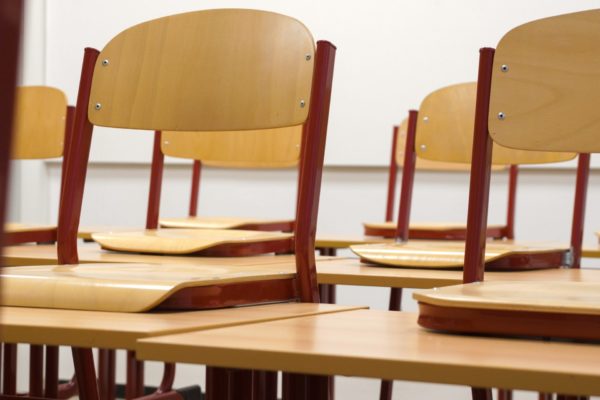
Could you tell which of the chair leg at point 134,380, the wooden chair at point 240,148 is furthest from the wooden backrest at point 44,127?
the chair leg at point 134,380

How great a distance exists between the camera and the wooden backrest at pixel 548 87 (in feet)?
3.43

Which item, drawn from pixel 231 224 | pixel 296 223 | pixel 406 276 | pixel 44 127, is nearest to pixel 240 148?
pixel 231 224

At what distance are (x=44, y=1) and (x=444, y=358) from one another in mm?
4329

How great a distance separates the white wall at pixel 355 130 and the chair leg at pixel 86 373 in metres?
2.72

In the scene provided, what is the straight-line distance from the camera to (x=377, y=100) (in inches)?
161

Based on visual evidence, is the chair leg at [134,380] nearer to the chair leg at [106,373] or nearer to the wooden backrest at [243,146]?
the chair leg at [106,373]

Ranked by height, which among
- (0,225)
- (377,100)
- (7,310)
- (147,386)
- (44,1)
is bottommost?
(147,386)

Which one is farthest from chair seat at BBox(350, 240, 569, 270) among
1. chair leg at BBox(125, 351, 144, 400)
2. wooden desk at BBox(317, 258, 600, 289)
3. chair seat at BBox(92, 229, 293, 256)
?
chair leg at BBox(125, 351, 144, 400)

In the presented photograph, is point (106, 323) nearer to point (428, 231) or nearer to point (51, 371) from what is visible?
point (51, 371)

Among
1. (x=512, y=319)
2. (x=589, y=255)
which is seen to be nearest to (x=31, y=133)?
(x=589, y=255)

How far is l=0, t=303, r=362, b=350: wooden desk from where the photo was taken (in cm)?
72

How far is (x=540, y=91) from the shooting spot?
107 cm

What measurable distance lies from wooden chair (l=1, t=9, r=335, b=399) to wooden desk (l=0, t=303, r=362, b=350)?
161mm

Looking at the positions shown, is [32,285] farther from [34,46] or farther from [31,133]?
[34,46]
